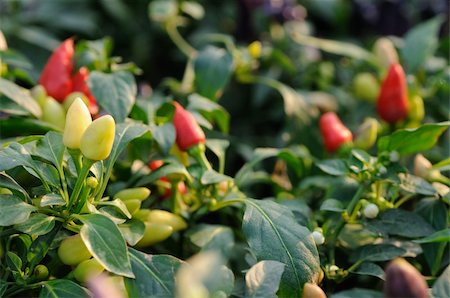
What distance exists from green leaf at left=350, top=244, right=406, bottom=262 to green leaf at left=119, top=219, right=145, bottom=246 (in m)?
0.32

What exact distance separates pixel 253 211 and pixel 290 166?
0.38m

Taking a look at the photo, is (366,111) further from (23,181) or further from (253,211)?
(23,181)

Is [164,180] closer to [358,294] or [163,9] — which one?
[358,294]

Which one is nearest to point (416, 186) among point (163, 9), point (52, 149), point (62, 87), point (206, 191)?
point (206, 191)

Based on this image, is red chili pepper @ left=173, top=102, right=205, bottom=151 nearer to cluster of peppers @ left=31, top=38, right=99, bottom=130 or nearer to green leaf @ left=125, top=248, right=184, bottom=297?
cluster of peppers @ left=31, top=38, right=99, bottom=130

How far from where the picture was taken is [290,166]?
1.37 meters

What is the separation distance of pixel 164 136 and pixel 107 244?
0.30m

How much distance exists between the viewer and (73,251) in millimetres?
938

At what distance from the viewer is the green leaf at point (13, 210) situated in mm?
853

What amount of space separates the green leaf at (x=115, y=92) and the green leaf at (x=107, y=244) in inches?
11.7

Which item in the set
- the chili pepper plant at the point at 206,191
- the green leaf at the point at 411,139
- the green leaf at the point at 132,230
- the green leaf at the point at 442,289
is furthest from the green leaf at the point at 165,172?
the green leaf at the point at 442,289

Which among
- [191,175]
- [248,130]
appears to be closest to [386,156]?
[191,175]

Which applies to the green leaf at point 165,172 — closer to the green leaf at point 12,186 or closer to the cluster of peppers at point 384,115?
the green leaf at point 12,186

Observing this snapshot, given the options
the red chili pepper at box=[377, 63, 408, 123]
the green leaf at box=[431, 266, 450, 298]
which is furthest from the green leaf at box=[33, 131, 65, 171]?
the red chili pepper at box=[377, 63, 408, 123]
